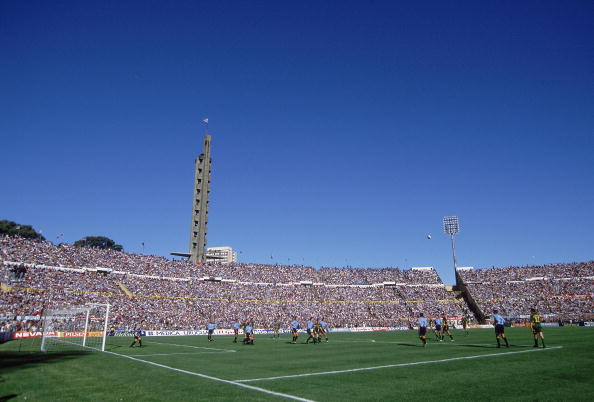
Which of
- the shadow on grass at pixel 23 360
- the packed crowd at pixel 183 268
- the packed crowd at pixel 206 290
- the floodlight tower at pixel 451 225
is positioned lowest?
the shadow on grass at pixel 23 360

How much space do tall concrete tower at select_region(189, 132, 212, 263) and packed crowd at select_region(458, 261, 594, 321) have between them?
52879mm

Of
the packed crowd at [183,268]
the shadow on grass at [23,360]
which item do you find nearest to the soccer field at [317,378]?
the shadow on grass at [23,360]

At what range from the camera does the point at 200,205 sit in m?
80.6

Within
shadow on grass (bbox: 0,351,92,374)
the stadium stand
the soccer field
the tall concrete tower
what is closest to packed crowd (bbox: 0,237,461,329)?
the stadium stand

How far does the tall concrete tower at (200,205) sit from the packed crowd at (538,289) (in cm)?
5288

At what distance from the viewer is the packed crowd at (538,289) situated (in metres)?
62.6

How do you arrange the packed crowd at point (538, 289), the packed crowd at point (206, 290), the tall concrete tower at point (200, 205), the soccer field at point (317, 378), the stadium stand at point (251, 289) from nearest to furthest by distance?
the soccer field at point (317, 378), the packed crowd at point (206, 290), the stadium stand at point (251, 289), the packed crowd at point (538, 289), the tall concrete tower at point (200, 205)

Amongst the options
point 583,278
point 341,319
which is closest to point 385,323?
point 341,319

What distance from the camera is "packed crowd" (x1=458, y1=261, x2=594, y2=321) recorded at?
205ft

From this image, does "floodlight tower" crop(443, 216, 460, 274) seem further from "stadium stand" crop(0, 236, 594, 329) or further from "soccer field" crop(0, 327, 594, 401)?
"soccer field" crop(0, 327, 594, 401)

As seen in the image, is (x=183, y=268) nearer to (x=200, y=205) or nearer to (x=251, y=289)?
(x=251, y=289)

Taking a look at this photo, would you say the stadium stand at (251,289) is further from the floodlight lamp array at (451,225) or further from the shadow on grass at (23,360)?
the shadow on grass at (23,360)

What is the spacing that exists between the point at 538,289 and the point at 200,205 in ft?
215

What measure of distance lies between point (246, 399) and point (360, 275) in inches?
2967
